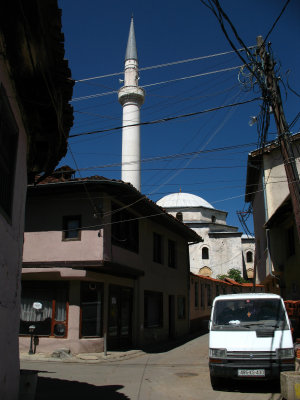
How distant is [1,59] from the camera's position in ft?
16.0

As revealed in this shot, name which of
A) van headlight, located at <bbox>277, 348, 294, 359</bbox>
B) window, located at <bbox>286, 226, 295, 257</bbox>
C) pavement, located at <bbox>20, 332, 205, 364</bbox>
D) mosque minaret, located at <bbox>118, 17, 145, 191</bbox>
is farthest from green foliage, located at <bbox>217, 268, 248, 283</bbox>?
van headlight, located at <bbox>277, 348, 294, 359</bbox>

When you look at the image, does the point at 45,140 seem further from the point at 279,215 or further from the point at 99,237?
the point at 279,215

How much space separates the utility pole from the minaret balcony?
21259mm

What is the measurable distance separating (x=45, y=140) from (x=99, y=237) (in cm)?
686

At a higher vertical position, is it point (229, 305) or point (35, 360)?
point (229, 305)

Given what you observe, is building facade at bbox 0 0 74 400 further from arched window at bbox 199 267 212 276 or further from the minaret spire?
arched window at bbox 199 267 212 276

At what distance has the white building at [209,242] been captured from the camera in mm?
49281

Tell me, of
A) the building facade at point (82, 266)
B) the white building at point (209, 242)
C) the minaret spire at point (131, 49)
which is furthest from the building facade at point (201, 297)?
the minaret spire at point (131, 49)

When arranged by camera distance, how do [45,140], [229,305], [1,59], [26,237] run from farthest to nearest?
[26,237] < [229,305] < [45,140] < [1,59]

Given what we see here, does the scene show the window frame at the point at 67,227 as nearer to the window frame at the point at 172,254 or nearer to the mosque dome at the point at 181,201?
the window frame at the point at 172,254

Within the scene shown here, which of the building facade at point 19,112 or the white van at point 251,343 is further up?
the building facade at point 19,112

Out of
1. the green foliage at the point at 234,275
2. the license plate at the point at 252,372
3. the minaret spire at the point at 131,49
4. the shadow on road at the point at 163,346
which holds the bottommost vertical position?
the shadow on road at the point at 163,346

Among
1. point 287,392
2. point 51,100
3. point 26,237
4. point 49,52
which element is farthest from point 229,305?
point 26,237

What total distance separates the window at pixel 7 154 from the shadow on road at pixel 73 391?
13.0 ft
